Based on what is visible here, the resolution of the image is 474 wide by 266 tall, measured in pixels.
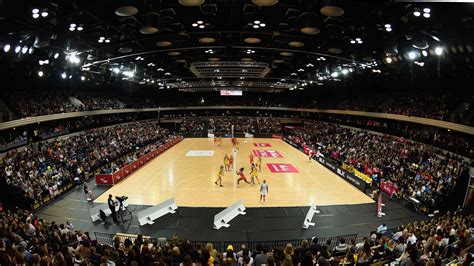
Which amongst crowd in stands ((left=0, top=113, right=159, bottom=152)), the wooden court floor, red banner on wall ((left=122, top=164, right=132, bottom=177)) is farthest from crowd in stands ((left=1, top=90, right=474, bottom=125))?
the wooden court floor

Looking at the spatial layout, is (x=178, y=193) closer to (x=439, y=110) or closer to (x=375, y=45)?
(x=375, y=45)

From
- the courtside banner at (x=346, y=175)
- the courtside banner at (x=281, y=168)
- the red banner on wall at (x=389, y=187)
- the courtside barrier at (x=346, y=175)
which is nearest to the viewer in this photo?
the red banner on wall at (x=389, y=187)

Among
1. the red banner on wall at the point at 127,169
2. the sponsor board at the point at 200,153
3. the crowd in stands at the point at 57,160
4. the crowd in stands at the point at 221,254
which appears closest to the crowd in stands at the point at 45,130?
the crowd in stands at the point at 57,160

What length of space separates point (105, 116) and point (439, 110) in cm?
4197

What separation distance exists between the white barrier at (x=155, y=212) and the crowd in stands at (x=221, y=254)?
376 cm

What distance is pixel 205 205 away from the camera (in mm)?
16375

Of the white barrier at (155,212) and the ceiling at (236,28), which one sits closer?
the ceiling at (236,28)

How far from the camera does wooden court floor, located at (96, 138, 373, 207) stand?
17.4m

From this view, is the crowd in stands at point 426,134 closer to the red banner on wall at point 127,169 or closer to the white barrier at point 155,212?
the white barrier at point 155,212

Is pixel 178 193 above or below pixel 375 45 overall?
below

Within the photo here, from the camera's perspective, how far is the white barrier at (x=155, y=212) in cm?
1368

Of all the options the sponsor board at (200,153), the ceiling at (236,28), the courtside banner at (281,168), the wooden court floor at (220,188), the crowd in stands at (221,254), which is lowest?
the wooden court floor at (220,188)

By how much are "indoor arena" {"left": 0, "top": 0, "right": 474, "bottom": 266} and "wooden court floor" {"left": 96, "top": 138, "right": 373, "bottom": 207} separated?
0.57 feet

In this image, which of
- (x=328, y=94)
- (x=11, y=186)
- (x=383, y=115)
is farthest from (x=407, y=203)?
(x=328, y=94)
